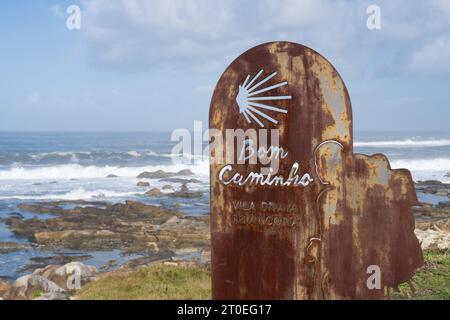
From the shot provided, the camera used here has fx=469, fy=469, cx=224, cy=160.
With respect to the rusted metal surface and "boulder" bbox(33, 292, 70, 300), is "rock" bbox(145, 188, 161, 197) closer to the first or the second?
"boulder" bbox(33, 292, 70, 300)

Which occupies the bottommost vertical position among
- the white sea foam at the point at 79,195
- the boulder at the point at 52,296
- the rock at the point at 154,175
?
the boulder at the point at 52,296

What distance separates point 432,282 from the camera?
631 centimetres

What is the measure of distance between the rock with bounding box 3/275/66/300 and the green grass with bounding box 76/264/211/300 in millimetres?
968

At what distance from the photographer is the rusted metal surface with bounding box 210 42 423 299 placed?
160 inches

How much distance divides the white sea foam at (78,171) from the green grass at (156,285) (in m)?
22.4

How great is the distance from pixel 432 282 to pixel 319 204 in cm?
322

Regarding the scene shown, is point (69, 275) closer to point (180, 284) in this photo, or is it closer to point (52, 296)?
point (52, 296)

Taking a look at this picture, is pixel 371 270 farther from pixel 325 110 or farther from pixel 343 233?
pixel 325 110

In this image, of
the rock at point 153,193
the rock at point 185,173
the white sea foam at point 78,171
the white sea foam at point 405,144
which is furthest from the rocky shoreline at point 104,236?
the white sea foam at point 405,144

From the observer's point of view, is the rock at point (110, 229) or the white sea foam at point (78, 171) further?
the white sea foam at point (78, 171)

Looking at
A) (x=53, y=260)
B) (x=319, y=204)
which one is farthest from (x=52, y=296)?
(x=319, y=204)

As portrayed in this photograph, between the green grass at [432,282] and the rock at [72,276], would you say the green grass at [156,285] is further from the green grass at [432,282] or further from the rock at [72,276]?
the green grass at [432,282]

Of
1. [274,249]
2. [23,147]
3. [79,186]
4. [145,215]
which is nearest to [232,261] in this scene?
[274,249]

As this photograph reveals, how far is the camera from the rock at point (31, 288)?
309 inches
